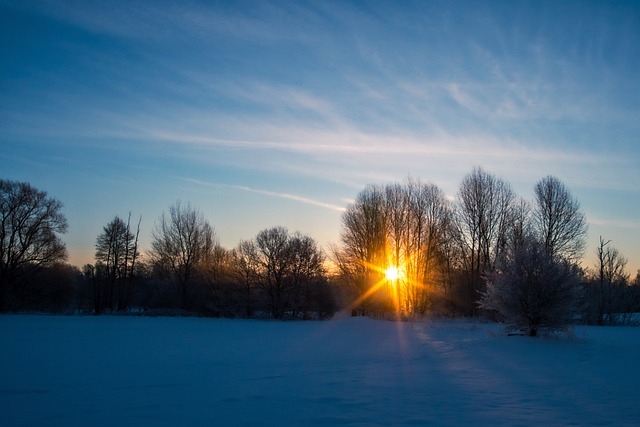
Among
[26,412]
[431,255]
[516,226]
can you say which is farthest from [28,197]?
[516,226]

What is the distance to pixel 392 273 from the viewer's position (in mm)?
41938

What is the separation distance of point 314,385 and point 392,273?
33673 mm

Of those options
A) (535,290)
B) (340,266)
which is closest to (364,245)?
(340,266)

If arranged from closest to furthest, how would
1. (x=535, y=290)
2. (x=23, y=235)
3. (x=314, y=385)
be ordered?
1. (x=314, y=385)
2. (x=535, y=290)
3. (x=23, y=235)

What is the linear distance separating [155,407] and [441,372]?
651 centimetres

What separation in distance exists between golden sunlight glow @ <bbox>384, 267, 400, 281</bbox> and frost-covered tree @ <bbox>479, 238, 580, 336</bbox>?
21851 millimetres

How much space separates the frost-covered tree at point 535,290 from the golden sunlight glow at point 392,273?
71.7ft

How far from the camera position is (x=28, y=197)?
3934 centimetres

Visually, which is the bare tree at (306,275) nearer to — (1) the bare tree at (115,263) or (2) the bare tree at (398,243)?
(2) the bare tree at (398,243)

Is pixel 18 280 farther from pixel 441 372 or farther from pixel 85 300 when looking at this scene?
pixel 441 372

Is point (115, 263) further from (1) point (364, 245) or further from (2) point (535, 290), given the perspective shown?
(2) point (535, 290)

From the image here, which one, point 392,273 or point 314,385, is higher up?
point 392,273

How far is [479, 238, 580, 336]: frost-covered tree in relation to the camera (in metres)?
18.5

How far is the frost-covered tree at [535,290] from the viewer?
18.5 m
